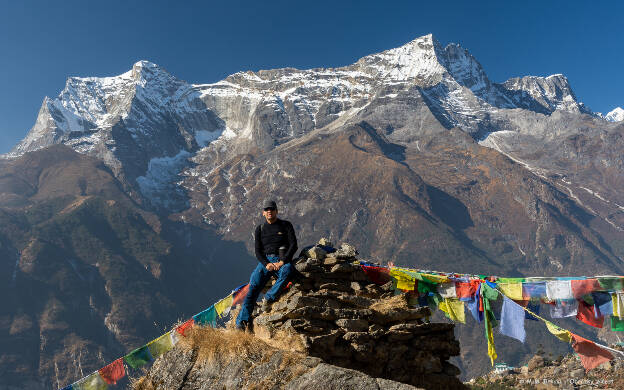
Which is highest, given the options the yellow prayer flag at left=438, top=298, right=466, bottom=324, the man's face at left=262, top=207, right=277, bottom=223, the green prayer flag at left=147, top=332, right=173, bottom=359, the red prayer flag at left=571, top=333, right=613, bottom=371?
the man's face at left=262, top=207, right=277, bottom=223

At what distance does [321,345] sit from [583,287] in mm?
7595

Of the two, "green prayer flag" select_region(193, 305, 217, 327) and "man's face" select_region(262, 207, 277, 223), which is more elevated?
"man's face" select_region(262, 207, 277, 223)

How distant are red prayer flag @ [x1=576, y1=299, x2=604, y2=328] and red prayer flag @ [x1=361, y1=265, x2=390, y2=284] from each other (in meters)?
5.15

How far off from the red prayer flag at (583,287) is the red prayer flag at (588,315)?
358mm

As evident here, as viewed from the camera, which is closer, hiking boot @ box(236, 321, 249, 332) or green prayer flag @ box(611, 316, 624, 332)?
hiking boot @ box(236, 321, 249, 332)

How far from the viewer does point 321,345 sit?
9.17 meters

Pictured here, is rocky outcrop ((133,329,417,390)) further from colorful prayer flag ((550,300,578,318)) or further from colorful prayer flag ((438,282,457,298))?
colorful prayer flag ((550,300,578,318))

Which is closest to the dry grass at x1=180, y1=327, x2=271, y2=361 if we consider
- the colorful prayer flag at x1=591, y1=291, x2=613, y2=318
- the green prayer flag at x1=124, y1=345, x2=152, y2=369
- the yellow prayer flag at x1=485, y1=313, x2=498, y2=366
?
the yellow prayer flag at x1=485, y1=313, x2=498, y2=366

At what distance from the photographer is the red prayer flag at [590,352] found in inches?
435

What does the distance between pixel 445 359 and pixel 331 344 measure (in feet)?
11.1

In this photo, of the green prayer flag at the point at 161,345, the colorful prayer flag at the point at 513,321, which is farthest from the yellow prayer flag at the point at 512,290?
the green prayer flag at the point at 161,345

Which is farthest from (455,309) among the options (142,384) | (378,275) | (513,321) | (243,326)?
(142,384)

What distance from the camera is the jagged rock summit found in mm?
7863

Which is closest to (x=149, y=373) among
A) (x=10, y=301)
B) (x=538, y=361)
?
(x=538, y=361)
